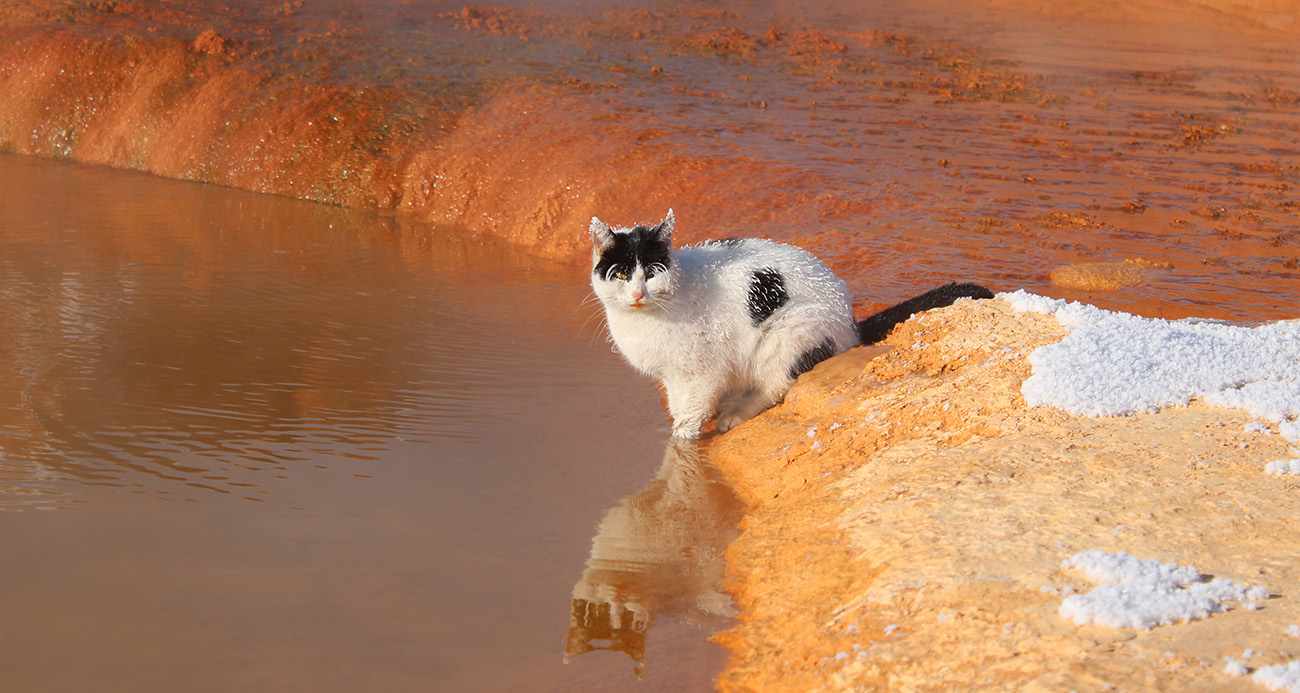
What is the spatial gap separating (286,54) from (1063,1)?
16444 millimetres

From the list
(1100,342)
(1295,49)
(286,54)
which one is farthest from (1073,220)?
(1295,49)

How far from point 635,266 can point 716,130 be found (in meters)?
7.74

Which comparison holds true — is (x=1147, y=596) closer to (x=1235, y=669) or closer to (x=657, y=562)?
(x=1235, y=669)

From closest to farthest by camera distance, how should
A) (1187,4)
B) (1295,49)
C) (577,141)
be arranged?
1. (577,141)
2. (1295,49)
3. (1187,4)

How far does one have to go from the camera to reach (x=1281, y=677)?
2.53m

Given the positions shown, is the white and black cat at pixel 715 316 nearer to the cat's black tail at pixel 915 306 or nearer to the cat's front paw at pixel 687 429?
the cat's front paw at pixel 687 429

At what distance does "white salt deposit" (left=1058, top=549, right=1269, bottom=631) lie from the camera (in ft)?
9.39

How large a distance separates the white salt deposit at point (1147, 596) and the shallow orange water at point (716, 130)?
4.90m

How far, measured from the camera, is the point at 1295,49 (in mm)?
20547

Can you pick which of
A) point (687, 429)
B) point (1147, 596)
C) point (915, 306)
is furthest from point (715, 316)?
point (1147, 596)

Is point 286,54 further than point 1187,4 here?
No

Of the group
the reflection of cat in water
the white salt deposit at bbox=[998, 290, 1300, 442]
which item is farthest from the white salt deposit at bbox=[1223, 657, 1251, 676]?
the white salt deposit at bbox=[998, 290, 1300, 442]

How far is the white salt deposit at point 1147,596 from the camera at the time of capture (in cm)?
286

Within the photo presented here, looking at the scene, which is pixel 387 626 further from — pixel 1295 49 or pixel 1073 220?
pixel 1295 49
